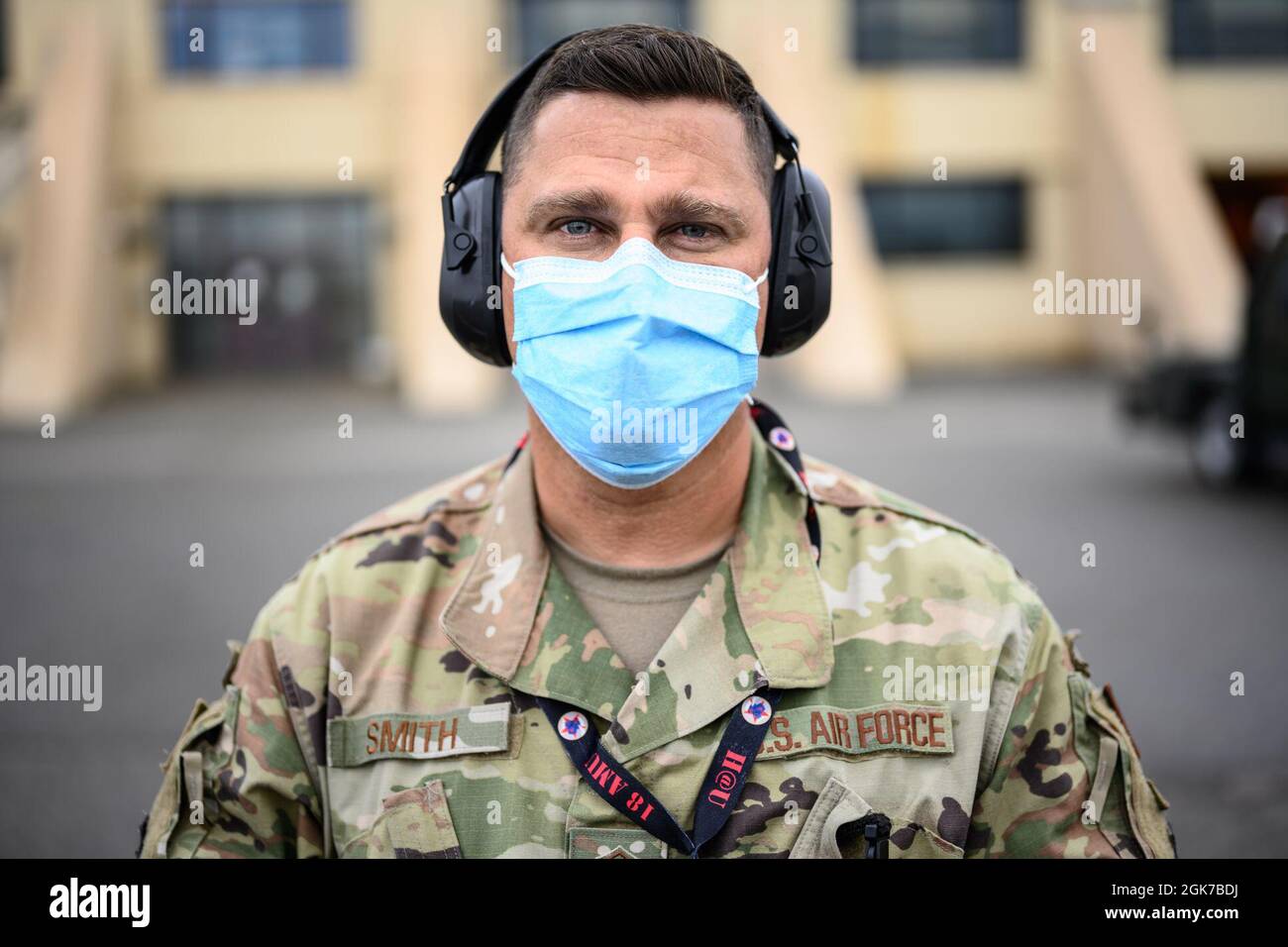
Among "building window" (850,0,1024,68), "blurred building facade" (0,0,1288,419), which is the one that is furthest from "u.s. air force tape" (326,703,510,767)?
"building window" (850,0,1024,68)

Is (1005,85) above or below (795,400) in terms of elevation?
above

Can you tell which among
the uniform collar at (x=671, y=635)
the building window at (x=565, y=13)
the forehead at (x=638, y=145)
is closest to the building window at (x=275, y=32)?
the building window at (x=565, y=13)

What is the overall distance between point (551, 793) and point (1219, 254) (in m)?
19.0

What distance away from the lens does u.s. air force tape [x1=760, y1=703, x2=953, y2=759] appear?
190 centimetres

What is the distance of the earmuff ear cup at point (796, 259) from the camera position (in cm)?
220

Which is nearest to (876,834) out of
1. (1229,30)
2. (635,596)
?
(635,596)

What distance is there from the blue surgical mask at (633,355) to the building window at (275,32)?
1896cm

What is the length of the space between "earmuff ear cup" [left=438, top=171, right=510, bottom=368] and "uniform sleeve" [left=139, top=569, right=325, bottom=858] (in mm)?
636

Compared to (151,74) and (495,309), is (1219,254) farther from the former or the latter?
(495,309)

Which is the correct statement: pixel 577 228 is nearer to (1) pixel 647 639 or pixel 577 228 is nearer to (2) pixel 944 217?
(1) pixel 647 639

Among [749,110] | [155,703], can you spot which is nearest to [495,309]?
[749,110]

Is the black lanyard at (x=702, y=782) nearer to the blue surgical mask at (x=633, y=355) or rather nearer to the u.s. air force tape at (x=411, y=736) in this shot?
the u.s. air force tape at (x=411, y=736)

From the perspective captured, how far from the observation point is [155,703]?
201 inches

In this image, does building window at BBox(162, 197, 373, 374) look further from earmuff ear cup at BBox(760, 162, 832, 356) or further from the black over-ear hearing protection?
earmuff ear cup at BBox(760, 162, 832, 356)
